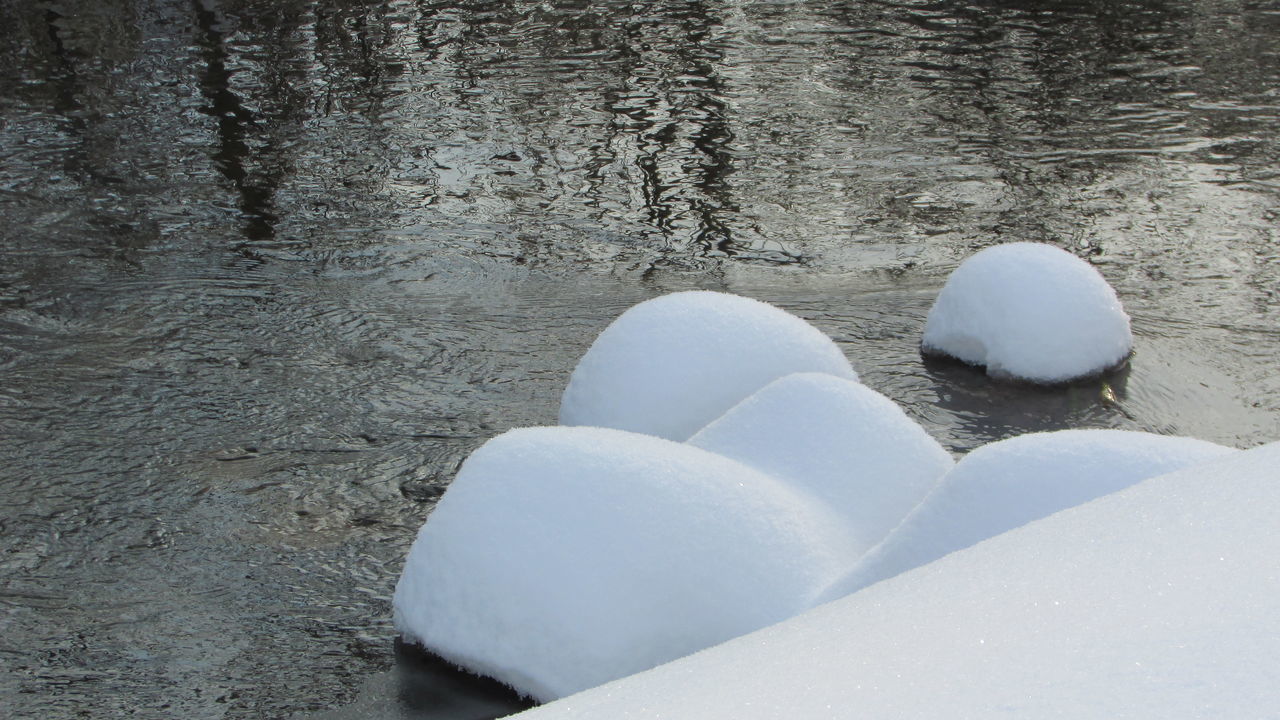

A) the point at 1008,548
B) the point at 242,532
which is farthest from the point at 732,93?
the point at 1008,548

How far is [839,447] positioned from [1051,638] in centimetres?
250

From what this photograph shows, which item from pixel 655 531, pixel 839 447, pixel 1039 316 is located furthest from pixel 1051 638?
pixel 1039 316

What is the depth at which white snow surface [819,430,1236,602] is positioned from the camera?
3.63m

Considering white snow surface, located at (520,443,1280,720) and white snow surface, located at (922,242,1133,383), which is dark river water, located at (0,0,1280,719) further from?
white snow surface, located at (520,443,1280,720)

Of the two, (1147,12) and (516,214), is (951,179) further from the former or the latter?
(1147,12)

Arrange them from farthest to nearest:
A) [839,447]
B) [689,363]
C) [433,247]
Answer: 1. [433,247]
2. [689,363]
3. [839,447]

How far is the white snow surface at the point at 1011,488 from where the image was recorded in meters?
3.63

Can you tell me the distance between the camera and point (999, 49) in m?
13.6

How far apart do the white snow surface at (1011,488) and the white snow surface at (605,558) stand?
0.87 ft

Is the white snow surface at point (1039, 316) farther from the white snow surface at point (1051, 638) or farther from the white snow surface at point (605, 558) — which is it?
the white snow surface at point (1051, 638)

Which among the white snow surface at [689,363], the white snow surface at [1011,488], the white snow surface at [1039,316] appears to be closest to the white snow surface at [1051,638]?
the white snow surface at [1011,488]

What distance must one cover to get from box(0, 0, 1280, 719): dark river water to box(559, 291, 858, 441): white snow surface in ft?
3.03

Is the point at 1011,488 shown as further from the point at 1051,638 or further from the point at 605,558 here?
the point at 1051,638

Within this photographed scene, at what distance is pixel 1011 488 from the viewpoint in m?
3.68
